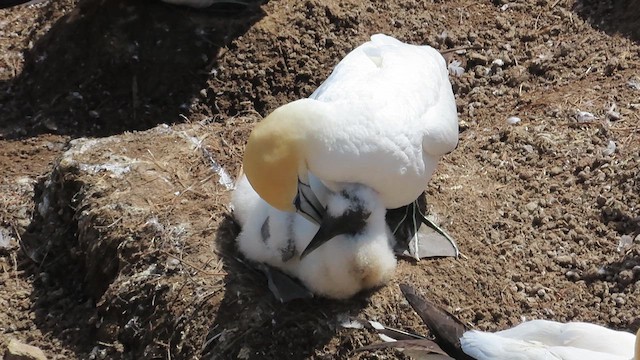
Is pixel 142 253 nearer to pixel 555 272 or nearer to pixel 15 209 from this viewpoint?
pixel 15 209

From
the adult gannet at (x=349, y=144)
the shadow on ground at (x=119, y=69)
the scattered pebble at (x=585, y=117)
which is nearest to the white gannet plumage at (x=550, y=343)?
the adult gannet at (x=349, y=144)

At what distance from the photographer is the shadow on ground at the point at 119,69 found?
6324 mm

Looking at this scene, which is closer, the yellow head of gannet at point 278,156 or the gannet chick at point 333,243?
the yellow head of gannet at point 278,156

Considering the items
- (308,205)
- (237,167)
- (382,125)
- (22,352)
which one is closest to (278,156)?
(308,205)

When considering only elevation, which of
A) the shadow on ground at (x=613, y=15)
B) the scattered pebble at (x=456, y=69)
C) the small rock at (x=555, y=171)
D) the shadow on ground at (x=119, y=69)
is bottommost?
the shadow on ground at (x=119, y=69)

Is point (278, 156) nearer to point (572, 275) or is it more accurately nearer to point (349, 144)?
point (349, 144)

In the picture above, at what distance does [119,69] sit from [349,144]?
279cm

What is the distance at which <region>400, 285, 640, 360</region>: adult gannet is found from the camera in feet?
12.2

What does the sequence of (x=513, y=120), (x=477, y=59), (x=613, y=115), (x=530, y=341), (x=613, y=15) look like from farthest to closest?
(x=613, y=15)
(x=477, y=59)
(x=513, y=120)
(x=613, y=115)
(x=530, y=341)

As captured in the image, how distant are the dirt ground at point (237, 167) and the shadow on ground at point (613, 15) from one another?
0.01 meters

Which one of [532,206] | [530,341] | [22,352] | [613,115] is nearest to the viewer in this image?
[530,341]

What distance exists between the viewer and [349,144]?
418 centimetres

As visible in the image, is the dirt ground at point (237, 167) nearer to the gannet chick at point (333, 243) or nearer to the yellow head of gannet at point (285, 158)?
the gannet chick at point (333, 243)

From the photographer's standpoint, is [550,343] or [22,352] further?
[22,352]
